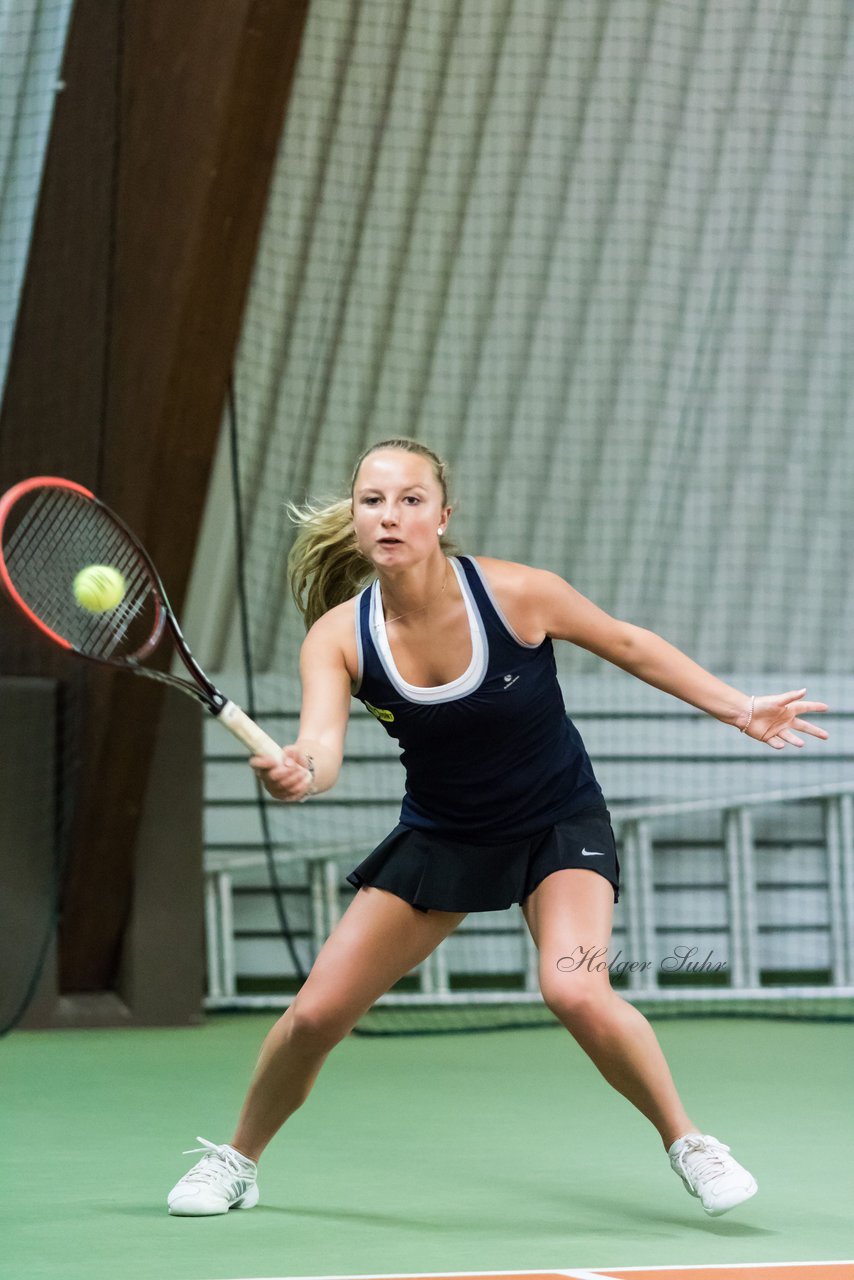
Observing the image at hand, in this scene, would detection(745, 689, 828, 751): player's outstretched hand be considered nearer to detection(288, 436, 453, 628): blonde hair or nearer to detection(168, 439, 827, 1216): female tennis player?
detection(168, 439, 827, 1216): female tennis player

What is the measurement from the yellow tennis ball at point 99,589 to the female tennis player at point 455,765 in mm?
357

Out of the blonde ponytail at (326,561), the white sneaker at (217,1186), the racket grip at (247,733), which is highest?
the blonde ponytail at (326,561)

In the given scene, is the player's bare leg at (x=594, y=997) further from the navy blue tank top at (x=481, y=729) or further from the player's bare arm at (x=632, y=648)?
the player's bare arm at (x=632, y=648)

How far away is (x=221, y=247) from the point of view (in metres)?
5.38

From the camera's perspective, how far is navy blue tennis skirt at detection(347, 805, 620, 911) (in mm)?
3232

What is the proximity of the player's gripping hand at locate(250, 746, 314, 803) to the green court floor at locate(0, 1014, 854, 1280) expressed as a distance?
0.77 meters

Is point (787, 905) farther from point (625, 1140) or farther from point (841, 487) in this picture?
point (625, 1140)

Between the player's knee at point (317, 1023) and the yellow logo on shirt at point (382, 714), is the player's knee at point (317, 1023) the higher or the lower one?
the lower one

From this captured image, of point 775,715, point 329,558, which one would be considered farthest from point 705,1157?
point 329,558

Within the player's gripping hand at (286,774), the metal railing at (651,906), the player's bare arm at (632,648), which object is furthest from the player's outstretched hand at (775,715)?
the metal railing at (651,906)

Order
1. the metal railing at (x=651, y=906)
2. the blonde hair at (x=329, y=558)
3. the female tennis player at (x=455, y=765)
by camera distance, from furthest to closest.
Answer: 1. the metal railing at (x=651, y=906)
2. the blonde hair at (x=329, y=558)
3. the female tennis player at (x=455, y=765)

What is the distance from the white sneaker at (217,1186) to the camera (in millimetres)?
3277

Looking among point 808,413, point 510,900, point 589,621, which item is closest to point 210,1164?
point 510,900

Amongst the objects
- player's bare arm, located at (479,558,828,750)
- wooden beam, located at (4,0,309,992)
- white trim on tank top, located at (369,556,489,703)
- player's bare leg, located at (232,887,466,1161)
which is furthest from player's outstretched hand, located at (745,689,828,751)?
wooden beam, located at (4,0,309,992)
